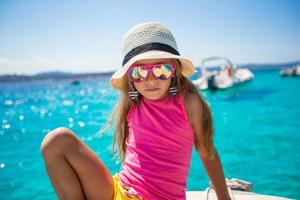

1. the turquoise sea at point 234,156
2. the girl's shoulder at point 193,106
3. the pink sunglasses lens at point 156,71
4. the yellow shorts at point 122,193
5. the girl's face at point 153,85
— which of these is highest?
the pink sunglasses lens at point 156,71

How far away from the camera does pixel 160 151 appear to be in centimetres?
191

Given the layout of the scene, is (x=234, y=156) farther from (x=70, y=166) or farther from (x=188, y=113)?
(x=70, y=166)

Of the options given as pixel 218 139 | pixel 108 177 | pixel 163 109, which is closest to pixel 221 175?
pixel 163 109

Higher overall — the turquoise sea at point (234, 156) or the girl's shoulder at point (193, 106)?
the girl's shoulder at point (193, 106)

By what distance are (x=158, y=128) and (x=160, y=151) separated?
16 cm

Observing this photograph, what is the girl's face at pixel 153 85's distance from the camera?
6.28ft

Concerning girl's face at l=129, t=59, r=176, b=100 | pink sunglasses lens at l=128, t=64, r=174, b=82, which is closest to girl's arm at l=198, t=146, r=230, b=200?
girl's face at l=129, t=59, r=176, b=100

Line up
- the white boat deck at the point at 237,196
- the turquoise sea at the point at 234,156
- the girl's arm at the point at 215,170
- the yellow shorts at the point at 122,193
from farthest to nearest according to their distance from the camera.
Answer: the turquoise sea at the point at 234,156 → the white boat deck at the point at 237,196 → the girl's arm at the point at 215,170 → the yellow shorts at the point at 122,193

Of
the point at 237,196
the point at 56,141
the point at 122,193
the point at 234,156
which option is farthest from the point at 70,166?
the point at 234,156

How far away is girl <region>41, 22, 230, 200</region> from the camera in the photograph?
71.4 inches

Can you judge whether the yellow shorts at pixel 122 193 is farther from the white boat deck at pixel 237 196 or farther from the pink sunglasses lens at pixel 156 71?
the white boat deck at pixel 237 196

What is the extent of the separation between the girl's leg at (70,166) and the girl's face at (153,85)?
23.3 inches


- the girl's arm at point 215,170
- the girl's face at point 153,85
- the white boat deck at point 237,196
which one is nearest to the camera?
the girl's face at point 153,85

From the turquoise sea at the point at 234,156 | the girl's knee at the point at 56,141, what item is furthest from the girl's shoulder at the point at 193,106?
the turquoise sea at the point at 234,156
